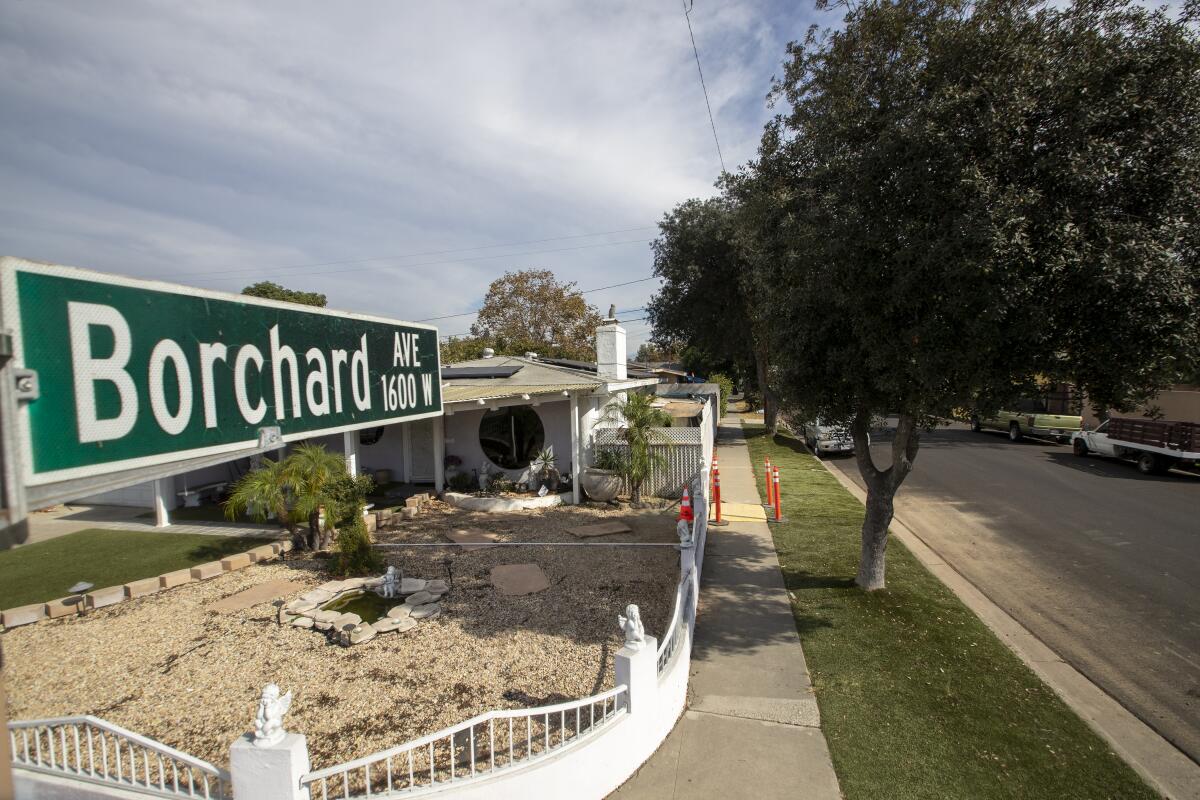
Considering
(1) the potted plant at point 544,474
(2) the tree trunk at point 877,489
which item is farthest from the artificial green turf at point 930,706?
(1) the potted plant at point 544,474

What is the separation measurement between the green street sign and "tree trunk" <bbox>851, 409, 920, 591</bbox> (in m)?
6.36

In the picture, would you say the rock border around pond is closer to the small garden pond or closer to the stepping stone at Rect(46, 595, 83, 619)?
the small garden pond

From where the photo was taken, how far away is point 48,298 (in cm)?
120

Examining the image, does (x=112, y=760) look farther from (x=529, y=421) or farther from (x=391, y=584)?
(x=529, y=421)

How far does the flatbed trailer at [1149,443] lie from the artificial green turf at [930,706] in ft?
40.7

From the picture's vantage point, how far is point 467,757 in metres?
4.11

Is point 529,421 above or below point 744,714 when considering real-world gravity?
above

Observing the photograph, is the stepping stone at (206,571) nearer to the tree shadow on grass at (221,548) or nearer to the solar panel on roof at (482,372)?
the tree shadow on grass at (221,548)

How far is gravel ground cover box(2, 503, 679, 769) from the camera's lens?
4.56 meters

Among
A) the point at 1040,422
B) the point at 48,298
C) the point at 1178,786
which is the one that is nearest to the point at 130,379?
the point at 48,298

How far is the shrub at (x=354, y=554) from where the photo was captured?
7652mm

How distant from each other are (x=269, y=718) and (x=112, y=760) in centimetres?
246

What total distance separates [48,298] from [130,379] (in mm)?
219

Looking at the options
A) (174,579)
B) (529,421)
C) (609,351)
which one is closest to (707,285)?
(609,351)
